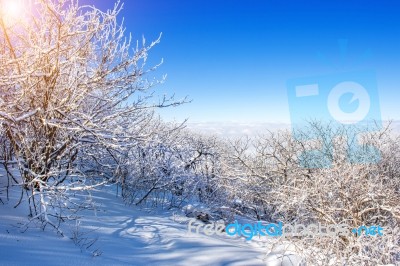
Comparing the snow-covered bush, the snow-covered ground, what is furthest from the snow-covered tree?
the snow-covered bush

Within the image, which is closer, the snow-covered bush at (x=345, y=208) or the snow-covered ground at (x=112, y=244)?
the snow-covered ground at (x=112, y=244)

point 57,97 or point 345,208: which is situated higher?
point 57,97

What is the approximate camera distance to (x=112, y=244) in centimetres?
409

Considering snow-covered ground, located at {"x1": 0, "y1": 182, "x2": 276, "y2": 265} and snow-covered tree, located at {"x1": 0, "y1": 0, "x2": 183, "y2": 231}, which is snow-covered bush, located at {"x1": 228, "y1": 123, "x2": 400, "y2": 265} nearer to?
snow-covered ground, located at {"x1": 0, "y1": 182, "x2": 276, "y2": 265}

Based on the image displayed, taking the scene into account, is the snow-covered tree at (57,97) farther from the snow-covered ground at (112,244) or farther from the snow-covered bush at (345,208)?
the snow-covered bush at (345,208)

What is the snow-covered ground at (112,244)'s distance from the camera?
307cm

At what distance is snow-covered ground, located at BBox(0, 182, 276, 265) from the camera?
3.07m

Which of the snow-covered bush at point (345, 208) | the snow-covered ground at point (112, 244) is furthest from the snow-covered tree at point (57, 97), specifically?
the snow-covered bush at point (345, 208)

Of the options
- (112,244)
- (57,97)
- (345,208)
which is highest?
(57,97)

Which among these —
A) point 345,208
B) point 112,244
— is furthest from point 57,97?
point 345,208

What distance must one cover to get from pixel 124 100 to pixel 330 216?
468cm

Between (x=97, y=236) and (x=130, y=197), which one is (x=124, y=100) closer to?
(x=97, y=236)

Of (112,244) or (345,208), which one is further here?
(345,208)

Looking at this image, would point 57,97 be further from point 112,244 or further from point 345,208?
point 345,208
